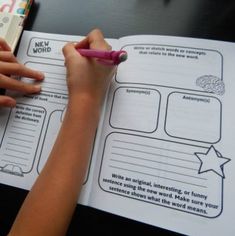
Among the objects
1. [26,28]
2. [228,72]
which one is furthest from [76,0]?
[228,72]

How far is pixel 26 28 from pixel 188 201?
44 cm

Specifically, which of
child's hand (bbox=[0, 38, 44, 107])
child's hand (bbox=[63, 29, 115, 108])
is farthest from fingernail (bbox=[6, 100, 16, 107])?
child's hand (bbox=[63, 29, 115, 108])

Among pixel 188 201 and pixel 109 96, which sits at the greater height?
pixel 109 96

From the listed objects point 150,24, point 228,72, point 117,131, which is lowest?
point 117,131

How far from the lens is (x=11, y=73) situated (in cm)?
47

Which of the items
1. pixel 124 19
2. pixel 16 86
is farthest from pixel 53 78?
pixel 124 19

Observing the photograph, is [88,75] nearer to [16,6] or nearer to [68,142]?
[68,142]

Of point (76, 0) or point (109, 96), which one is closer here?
point (109, 96)

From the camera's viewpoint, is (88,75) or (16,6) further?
(16,6)

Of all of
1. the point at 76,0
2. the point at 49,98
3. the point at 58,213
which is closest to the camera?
the point at 58,213

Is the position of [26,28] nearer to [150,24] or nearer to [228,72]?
[150,24]

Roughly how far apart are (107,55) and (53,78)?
12 centimetres

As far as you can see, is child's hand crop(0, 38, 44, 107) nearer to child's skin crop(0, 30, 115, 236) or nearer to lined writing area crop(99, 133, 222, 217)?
child's skin crop(0, 30, 115, 236)

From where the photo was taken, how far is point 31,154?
0.43 m
